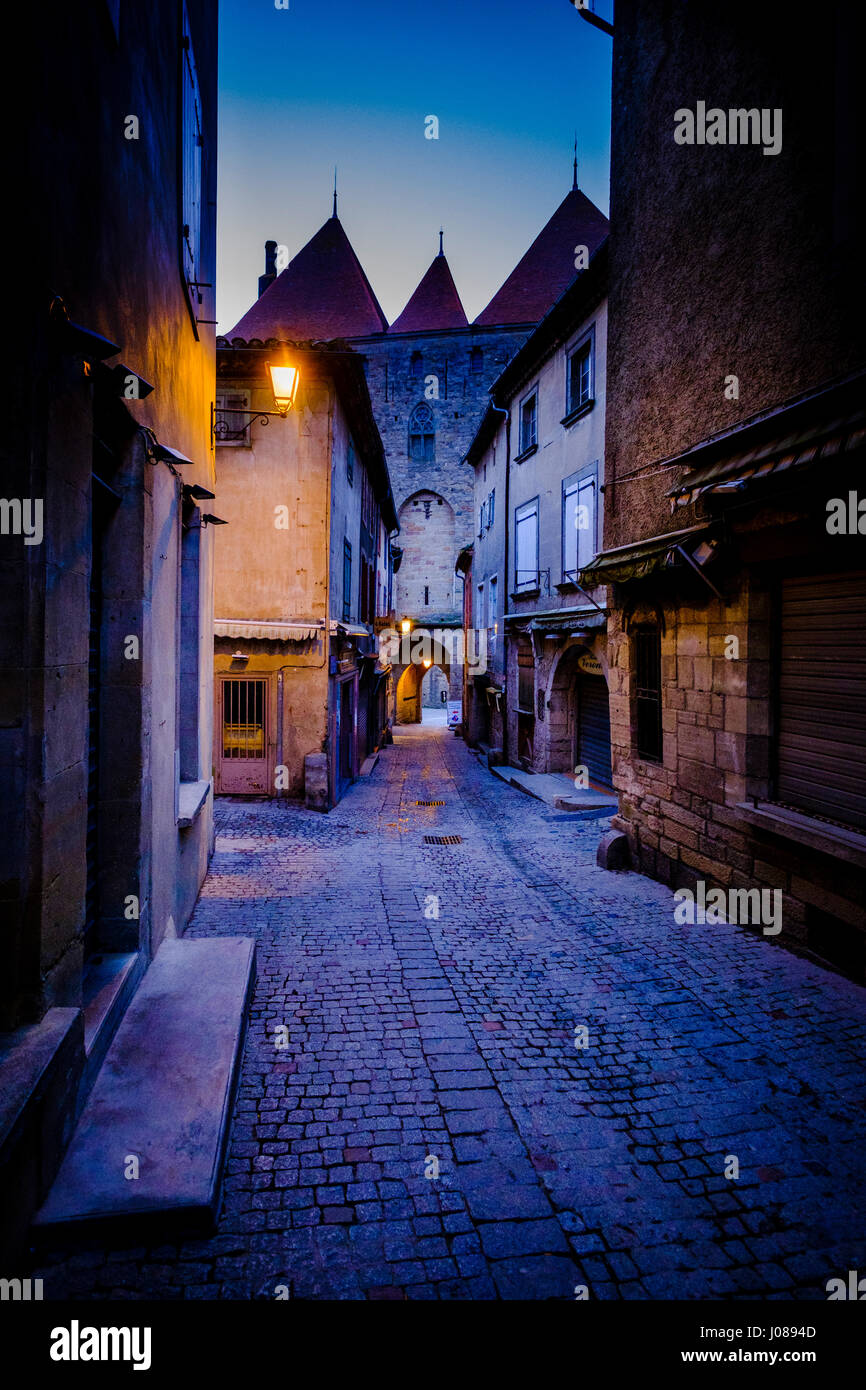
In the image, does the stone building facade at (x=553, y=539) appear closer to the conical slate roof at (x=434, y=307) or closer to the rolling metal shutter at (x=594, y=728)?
the rolling metal shutter at (x=594, y=728)

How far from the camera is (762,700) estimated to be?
5973 mm

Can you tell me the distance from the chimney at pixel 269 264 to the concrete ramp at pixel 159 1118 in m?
45.6

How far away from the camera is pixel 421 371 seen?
1502 inches

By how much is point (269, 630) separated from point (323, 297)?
33.2 metres

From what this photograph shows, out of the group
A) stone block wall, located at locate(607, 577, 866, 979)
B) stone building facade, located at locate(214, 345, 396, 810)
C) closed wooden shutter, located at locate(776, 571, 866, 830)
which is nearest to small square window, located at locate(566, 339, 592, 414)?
stone building facade, located at locate(214, 345, 396, 810)

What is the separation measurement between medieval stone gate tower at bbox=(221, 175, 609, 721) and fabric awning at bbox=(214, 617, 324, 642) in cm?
2297

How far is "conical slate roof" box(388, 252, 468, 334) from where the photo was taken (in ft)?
129

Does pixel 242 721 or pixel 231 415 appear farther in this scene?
pixel 242 721

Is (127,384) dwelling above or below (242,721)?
above

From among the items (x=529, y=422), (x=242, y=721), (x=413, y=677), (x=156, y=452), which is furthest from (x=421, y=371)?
(x=156, y=452)

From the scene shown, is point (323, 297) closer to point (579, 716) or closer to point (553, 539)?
point (553, 539)

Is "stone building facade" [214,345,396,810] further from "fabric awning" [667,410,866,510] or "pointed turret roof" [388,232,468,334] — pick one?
"pointed turret roof" [388,232,468,334]

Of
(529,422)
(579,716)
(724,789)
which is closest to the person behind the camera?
(724,789)
